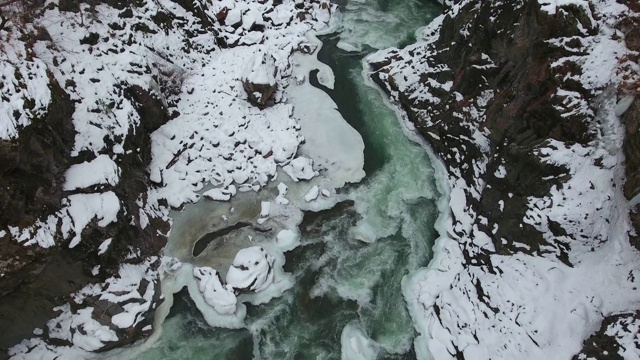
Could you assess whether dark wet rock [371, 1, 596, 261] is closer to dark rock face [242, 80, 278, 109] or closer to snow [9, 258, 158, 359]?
dark rock face [242, 80, 278, 109]

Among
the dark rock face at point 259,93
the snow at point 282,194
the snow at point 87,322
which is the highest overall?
the dark rock face at point 259,93

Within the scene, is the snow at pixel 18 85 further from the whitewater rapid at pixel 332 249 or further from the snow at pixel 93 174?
the whitewater rapid at pixel 332 249

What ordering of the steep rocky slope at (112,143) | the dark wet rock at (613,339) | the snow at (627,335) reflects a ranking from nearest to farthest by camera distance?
the snow at (627,335), the dark wet rock at (613,339), the steep rocky slope at (112,143)

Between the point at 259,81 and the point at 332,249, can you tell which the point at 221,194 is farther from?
the point at 259,81

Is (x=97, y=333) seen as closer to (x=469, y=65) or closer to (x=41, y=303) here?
(x=41, y=303)

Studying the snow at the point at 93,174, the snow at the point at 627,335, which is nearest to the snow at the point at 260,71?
the snow at the point at 93,174

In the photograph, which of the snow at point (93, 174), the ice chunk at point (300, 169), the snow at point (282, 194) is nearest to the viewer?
the snow at point (93, 174)

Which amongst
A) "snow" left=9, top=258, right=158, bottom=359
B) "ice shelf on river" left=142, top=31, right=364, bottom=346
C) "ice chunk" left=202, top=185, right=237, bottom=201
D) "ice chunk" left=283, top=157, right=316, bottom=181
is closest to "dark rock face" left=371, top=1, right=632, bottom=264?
"ice shelf on river" left=142, top=31, right=364, bottom=346
